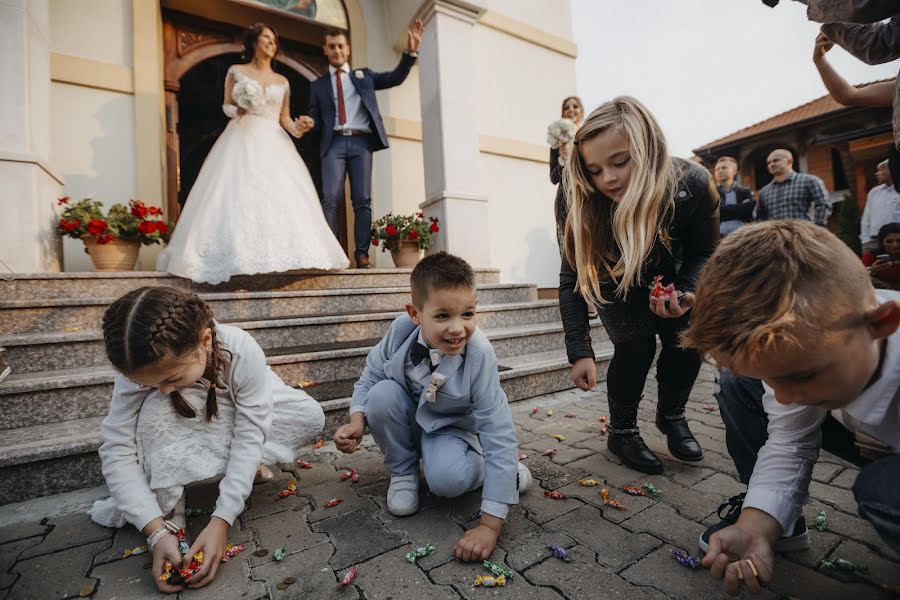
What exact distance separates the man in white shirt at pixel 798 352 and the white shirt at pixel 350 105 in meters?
4.44

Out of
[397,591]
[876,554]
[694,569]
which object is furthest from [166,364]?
[876,554]

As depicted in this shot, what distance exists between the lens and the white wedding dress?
3645 millimetres

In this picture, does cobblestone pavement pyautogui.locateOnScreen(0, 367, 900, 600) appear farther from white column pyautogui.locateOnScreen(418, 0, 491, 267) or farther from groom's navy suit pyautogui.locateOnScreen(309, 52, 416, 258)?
white column pyautogui.locateOnScreen(418, 0, 491, 267)

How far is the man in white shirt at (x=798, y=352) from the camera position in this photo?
0.86 meters

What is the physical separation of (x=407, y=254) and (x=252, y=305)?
206cm

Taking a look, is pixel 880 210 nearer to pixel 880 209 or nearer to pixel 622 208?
pixel 880 209

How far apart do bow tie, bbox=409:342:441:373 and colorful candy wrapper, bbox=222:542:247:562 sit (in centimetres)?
84

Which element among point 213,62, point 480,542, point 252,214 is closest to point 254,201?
point 252,214

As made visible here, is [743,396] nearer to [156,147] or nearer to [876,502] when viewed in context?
[876,502]

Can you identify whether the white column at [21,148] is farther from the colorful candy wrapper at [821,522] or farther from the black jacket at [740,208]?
the black jacket at [740,208]

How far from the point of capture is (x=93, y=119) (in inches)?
171

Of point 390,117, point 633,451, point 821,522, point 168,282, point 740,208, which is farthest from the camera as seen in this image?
point 390,117

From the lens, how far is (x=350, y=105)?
4789 mm

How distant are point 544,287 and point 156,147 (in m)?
5.10
